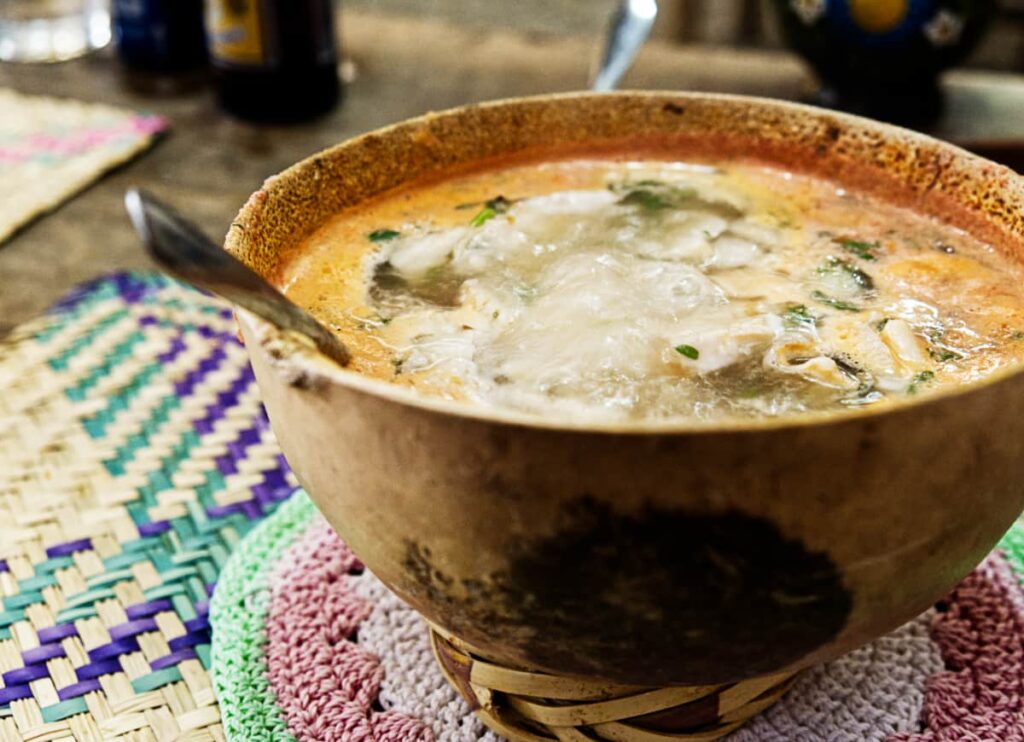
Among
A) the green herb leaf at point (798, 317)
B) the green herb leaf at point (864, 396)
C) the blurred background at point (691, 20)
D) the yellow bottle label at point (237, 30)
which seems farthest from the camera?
the blurred background at point (691, 20)

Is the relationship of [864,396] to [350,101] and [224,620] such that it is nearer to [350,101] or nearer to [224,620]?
[224,620]

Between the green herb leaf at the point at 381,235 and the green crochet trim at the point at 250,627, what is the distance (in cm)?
29

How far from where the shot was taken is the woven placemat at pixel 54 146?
193 centimetres

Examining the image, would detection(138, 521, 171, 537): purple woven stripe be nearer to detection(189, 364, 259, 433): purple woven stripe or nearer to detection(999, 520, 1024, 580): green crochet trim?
detection(189, 364, 259, 433): purple woven stripe

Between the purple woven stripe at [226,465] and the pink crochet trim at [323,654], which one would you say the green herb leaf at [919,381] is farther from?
the purple woven stripe at [226,465]

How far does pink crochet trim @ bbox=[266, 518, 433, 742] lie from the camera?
84cm

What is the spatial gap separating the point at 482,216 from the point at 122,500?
50 centimetres

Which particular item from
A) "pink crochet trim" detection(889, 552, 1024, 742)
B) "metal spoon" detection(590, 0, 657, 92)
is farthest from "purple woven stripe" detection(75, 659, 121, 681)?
"metal spoon" detection(590, 0, 657, 92)

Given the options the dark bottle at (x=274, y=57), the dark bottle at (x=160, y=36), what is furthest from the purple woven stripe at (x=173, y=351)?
the dark bottle at (x=160, y=36)

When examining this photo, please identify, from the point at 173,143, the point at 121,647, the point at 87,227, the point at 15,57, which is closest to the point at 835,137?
the point at 121,647

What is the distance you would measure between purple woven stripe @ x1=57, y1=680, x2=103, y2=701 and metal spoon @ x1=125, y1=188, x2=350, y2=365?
16.7 inches

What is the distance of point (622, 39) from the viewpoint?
Result: 146 cm

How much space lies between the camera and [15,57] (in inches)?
105

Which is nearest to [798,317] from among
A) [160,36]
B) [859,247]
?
[859,247]
